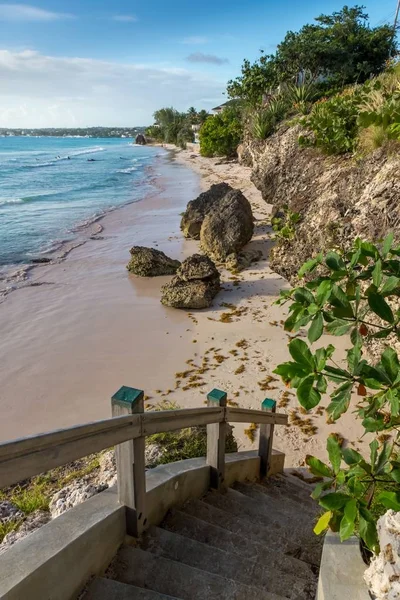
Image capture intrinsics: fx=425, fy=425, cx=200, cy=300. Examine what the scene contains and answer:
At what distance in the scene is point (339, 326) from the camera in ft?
7.45

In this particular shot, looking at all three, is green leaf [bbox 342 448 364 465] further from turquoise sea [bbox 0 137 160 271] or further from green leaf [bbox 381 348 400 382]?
turquoise sea [bbox 0 137 160 271]

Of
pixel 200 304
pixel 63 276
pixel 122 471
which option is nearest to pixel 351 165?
pixel 200 304

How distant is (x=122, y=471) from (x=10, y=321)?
9187 millimetres

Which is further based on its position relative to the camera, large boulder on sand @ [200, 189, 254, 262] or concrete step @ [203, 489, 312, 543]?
large boulder on sand @ [200, 189, 254, 262]

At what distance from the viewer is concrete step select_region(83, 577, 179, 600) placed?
2064mm

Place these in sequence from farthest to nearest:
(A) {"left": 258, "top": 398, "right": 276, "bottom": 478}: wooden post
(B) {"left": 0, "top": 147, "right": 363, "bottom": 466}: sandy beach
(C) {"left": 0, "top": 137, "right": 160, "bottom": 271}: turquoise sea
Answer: (C) {"left": 0, "top": 137, "right": 160, "bottom": 271}: turquoise sea → (B) {"left": 0, "top": 147, "right": 363, "bottom": 466}: sandy beach → (A) {"left": 258, "top": 398, "right": 276, "bottom": 478}: wooden post

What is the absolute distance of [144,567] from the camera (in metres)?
2.38

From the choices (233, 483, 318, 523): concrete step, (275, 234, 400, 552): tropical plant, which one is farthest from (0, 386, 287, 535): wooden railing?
(275, 234, 400, 552): tropical plant

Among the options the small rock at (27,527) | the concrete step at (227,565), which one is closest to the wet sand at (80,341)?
the small rock at (27,527)

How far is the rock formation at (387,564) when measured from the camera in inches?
62.6

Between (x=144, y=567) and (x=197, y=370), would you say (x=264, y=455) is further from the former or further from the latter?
(x=197, y=370)

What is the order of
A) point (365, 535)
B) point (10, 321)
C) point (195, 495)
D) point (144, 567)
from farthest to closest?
point (10, 321) → point (195, 495) → point (144, 567) → point (365, 535)

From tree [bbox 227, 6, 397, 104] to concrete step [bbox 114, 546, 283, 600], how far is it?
24.0 metres

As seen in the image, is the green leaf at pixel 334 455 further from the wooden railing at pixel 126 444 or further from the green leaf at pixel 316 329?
the wooden railing at pixel 126 444
